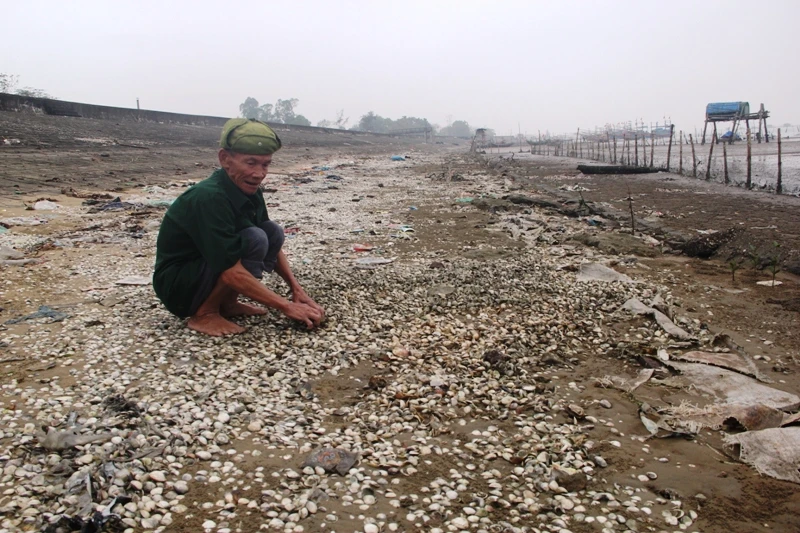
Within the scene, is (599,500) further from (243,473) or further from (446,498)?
(243,473)

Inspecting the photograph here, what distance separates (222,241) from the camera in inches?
166

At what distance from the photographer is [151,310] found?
17.3 ft

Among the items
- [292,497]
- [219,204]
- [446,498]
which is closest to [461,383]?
[446,498]

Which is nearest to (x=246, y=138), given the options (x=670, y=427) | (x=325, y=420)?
(x=325, y=420)

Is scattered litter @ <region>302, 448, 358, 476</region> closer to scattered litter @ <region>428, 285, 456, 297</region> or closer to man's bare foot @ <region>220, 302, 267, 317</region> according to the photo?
man's bare foot @ <region>220, 302, 267, 317</region>

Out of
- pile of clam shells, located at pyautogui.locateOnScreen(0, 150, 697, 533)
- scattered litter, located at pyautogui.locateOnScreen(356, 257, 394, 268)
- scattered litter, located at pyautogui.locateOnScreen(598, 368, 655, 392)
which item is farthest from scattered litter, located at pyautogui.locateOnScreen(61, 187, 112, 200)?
scattered litter, located at pyautogui.locateOnScreen(598, 368, 655, 392)

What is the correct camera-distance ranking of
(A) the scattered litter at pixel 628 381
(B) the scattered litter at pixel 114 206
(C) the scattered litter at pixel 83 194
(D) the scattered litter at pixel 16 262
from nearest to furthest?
(A) the scattered litter at pixel 628 381 → (D) the scattered litter at pixel 16 262 → (B) the scattered litter at pixel 114 206 → (C) the scattered litter at pixel 83 194

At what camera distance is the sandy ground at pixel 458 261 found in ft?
9.64

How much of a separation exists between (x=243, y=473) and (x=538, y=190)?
1683 cm

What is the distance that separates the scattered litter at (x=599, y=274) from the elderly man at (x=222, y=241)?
407cm

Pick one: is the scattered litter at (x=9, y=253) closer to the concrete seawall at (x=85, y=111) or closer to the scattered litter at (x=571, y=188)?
the scattered litter at (x=571, y=188)

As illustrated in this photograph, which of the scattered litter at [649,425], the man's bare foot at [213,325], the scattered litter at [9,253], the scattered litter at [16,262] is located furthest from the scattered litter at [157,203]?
the scattered litter at [649,425]

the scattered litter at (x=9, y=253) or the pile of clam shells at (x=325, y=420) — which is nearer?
the pile of clam shells at (x=325, y=420)

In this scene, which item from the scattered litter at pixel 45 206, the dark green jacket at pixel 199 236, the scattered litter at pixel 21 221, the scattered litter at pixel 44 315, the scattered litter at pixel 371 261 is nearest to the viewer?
the dark green jacket at pixel 199 236
